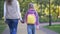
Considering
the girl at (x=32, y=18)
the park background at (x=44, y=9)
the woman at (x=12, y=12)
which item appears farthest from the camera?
the park background at (x=44, y=9)

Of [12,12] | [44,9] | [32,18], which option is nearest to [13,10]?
[12,12]

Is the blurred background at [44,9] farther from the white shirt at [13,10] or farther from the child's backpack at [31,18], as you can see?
the white shirt at [13,10]

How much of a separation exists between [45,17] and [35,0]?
2680mm

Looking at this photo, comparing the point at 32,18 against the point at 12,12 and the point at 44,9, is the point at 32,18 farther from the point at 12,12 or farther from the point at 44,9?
the point at 44,9

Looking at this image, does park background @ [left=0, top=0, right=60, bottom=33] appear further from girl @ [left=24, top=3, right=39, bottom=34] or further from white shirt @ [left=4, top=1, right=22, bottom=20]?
white shirt @ [left=4, top=1, right=22, bottom=20]

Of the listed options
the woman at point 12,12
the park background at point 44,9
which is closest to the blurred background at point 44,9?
the park background at point 44,9

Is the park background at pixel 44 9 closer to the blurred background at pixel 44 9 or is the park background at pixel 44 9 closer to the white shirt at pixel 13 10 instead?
the blurred background at pixel 44 9

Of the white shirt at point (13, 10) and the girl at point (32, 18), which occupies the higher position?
the white shirt at point (13, 10)

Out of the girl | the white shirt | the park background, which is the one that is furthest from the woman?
the park background

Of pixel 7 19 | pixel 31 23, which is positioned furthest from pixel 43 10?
pixel 7 19

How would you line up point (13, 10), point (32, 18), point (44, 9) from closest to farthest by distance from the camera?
point (13, 10), point (32, 18), point (44, 9)

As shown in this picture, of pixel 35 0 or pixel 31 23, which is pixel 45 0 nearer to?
pixel 35 0

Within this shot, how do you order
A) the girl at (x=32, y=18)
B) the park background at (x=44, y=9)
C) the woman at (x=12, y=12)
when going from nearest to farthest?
the woman at (x=12, y=12) → the girl at (x=32, y=18) → the park background at (x=44, y=9)

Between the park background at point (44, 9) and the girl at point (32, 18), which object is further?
the park background at point (44, 9)
